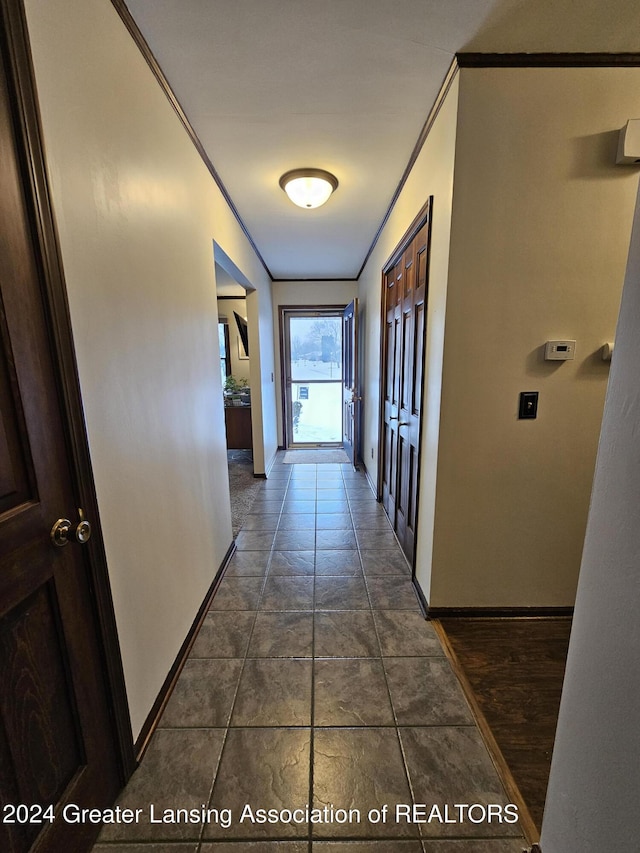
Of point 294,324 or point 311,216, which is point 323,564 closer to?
point 311,216

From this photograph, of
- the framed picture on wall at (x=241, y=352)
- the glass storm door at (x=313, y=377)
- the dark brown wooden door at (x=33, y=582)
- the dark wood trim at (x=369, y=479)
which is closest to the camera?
the dark brown wooden door at (x=33, y=582)

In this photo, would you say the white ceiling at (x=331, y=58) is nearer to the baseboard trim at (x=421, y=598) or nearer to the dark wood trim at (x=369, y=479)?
the baseboard trim at (x=421, y=598)

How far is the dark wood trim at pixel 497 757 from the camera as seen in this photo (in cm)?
99

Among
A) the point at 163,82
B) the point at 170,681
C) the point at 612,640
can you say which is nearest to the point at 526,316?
the point at 612,640

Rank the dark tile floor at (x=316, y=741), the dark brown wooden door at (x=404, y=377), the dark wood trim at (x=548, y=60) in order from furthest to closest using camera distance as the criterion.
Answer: the dark brown wooden door at (x=404, y=377) → the dark wood trim at (x=548, y=60) → the dark tile floor at (x=316, y=741)

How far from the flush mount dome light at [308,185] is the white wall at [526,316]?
101 centimetres

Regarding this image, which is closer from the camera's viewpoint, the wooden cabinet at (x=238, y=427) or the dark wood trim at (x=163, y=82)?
the dark wood trim at (x=163, y=82)

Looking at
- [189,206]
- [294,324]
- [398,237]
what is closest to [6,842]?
[189,206]

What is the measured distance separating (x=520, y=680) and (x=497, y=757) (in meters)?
0.38

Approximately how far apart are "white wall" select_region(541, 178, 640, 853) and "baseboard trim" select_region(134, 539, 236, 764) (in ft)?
4.11

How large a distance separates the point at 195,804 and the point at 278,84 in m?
2.68

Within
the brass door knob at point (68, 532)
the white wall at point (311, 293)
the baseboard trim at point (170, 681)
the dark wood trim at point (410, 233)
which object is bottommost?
the baseboard trim at point (170, 681)

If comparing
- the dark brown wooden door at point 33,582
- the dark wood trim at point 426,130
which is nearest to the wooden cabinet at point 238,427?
the dark wood trim at point 426,130

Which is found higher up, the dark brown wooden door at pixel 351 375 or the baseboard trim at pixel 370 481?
the dark brown wooden door at pixel 351 375
